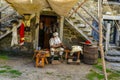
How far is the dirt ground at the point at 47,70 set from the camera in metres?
9.08

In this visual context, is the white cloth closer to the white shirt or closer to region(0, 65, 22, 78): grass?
Answer: the white shirt

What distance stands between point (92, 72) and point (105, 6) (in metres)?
5.00

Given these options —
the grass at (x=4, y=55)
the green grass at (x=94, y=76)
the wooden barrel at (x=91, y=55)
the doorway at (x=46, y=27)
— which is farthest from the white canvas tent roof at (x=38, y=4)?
the doorway at (x=46, y=27)

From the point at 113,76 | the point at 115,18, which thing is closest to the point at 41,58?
the point at 113,76

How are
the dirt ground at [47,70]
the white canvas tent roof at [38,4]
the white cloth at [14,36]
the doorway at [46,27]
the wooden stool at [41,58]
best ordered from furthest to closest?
the doorway at [46,27] < the white cloth at [14,36] < the wooden stool at [41,58] < the dirt ground at [47,70] < the white canvas tent roof at [38,4]

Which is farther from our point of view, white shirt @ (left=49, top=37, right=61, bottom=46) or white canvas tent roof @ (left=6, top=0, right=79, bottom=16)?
white shirt @ (left=49, top=37, right=61, bottom=46)

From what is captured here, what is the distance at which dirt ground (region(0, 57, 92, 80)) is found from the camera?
9078mm

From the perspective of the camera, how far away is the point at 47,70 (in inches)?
395

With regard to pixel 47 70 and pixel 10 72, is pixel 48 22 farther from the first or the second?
pixel 10 72

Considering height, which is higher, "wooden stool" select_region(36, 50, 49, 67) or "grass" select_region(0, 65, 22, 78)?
"wooden stool" select_region(36, 50, 49, 67)

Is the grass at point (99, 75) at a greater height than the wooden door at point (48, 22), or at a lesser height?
lesser

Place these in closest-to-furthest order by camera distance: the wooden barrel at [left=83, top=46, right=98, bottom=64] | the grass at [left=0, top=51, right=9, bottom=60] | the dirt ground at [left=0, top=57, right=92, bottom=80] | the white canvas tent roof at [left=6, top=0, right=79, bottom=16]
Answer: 1. the white canvas tent roof at [left=6, top=0, right=79, bottom=16]
2. the dirt ground at [left=0, top=57, right=92, bottom=80]
3. the wooden barrel at [left=83, top=46, right=98, bottom=64]
4. the grass at [left=0, top=51, right=9, bottom=60]

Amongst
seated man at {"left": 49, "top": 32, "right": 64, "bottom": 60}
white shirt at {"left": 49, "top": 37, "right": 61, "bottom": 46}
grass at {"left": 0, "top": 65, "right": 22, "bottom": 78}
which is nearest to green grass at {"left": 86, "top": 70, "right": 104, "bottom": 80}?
seated man at {"left": 49, "top": 32, "right": 64, "bottom": 60}

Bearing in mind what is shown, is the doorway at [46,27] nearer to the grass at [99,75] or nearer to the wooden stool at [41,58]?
the wooden stool at [41,58]
